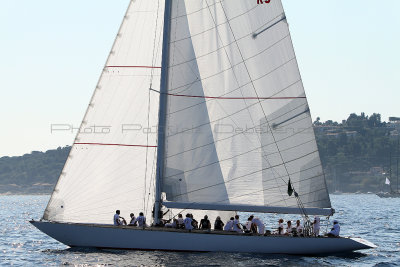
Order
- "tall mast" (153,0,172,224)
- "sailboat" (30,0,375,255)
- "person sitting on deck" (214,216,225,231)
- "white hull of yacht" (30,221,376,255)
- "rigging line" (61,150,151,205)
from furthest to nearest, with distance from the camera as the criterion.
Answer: "person sitting on deck" (214,216,225,231), "rigging line" (61,150,151,205), "tall mast" (153,0,172,224), "sailboat" (30,0,375,255), "white hull of yacht" (30,221,376,255)

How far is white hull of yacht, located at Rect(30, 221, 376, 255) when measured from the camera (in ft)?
85.1

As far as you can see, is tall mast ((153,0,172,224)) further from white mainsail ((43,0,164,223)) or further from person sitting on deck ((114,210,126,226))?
person sitting on deck ((114,210,126,226))

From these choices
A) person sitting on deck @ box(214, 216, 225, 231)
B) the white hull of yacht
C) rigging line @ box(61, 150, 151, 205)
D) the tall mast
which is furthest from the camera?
person sitting on deck @ box(214, 216, 225, 231)

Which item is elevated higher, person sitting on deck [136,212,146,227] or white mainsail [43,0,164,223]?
white mainsail [43,0,164,223]

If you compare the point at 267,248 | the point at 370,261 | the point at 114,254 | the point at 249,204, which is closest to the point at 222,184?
the point at 249,204

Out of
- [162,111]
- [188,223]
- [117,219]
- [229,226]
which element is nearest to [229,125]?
[162,111]

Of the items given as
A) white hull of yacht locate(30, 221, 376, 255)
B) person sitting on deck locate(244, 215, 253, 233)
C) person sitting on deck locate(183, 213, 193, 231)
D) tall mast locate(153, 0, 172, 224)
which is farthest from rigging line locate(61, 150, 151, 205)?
person sitting on deck locate(244, 215, 253, 233)

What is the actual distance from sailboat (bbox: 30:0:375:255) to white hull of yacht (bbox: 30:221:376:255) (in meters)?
0.04

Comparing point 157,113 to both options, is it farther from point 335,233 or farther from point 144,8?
point 335,233

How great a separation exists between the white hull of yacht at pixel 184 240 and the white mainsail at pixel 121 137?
797mm

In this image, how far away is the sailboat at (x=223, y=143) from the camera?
26359 mm

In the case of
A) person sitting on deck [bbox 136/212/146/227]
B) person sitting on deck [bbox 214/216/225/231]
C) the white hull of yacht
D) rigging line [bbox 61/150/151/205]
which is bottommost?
the white hull of yacht

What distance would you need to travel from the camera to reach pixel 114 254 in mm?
26219

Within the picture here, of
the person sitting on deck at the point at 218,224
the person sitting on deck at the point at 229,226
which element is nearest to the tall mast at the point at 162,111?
the person sitting on deck at the point at 218,224
